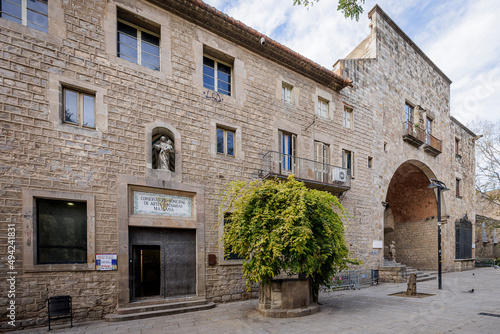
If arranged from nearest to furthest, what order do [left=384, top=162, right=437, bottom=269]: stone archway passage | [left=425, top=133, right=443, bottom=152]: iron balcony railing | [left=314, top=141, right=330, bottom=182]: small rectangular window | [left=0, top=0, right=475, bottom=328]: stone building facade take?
[left=0, top=0, right=475, bottom=328]: stone building facade, [left=314, top=141, right=330, bottom=182]: small rectangular window, [left=425, top=133, right=443, bottom=152]: iron balcony railing, [left=384, top=162, right=437, bottom=269]: stone archway passage

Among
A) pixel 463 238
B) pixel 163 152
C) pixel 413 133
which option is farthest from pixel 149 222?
pixel 463 238

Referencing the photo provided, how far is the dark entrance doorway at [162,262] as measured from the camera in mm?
8289

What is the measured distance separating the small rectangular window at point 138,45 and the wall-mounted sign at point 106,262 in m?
5.80

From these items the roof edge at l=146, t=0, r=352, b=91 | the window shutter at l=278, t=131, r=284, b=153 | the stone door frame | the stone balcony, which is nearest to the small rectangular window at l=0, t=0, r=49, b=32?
the roof edge at l=146, t=0, r=352, b=91

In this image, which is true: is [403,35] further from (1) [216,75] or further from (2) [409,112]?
(1) [216,75]

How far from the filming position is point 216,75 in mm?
10656

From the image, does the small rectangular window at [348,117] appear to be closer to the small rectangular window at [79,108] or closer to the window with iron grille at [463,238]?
the small rectangular window at [79,108]

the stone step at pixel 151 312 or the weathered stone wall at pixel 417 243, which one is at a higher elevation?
the stone step at pixel 151 312

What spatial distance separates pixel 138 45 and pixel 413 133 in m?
→ 16.9

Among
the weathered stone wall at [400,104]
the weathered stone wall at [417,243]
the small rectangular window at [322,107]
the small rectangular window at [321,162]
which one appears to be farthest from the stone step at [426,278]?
the small rectangular window at [322,107]

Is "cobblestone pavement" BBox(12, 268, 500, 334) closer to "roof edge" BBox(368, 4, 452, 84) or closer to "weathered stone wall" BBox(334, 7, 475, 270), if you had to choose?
"weathered stone wall" BBox(334, 7, 475, 270)

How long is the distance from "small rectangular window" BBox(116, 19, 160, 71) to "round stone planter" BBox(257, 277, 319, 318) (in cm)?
755

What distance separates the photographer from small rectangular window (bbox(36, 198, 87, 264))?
23.0 ft

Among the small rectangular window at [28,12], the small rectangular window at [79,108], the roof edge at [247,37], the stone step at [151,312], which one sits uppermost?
the roof edge at [247,37]
